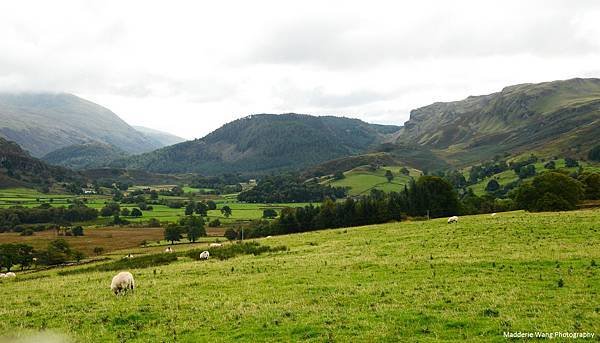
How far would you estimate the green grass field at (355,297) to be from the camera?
17141mm

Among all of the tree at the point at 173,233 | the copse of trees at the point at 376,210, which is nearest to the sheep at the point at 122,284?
the copse of trees at the point at 376,210

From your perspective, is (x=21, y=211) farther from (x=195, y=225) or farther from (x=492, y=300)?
(x=492, y=300)

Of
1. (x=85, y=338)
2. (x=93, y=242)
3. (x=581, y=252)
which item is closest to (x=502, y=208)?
(x=581, y=252)

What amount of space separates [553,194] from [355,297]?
53.7 metres

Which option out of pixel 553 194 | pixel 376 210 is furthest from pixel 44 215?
pixel 553 194

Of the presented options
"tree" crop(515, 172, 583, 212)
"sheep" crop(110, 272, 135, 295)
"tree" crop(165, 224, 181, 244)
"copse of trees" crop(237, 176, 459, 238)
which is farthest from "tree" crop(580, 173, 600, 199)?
"tree" crop(165, 224, 181, 244)

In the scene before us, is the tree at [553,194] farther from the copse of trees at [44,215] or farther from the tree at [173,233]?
the copse of trees at [44,215]

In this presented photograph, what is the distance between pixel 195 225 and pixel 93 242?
1287 inches

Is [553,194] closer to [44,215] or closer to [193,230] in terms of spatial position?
[193,230]

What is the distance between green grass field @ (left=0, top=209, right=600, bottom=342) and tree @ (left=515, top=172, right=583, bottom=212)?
25.9 m

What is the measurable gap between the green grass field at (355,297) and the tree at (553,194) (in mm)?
25918

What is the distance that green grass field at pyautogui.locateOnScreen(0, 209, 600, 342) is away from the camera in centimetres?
1714

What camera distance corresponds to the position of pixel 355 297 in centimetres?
2205

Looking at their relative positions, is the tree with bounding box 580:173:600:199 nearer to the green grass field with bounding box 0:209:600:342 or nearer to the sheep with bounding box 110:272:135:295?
Result: the green grass field with bounding box 0:209:600:342
